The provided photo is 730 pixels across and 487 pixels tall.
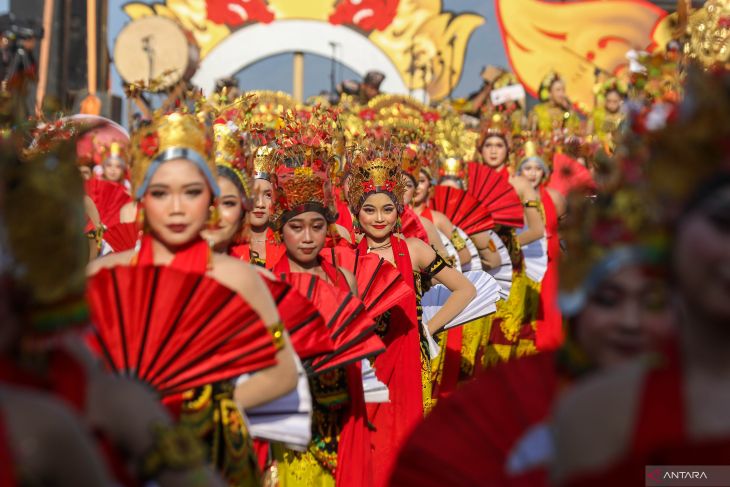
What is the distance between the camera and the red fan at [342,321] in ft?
21.5

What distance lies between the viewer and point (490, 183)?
1370cm

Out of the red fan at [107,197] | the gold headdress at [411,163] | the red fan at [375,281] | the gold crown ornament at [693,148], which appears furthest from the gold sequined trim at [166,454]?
the red fan at [107,197]

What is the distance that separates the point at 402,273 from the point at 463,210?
3815 mm

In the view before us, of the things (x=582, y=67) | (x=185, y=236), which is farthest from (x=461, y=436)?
(x=582, y=67)

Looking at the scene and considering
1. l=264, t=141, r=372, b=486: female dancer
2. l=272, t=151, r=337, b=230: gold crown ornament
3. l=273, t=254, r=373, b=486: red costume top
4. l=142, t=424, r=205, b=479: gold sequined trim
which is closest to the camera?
l=142, t=424, r=205, b=479: gold sequined trim

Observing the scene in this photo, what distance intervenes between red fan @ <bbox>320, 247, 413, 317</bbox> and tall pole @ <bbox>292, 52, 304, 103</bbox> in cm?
2872

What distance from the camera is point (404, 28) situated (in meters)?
40.9

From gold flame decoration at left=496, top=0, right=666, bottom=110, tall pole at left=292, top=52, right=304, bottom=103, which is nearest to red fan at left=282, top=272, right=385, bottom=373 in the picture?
tall pole at left=292, top=52, right=304, bottom=103

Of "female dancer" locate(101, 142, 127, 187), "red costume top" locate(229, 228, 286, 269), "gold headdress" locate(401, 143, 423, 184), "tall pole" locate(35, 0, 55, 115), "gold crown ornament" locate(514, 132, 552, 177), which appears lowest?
"red costume top" locate(229, 228, 286, 269)

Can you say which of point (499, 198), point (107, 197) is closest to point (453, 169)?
point (499, 198)

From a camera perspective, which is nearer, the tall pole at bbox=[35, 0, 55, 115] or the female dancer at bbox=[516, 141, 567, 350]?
the female dancer at bbox=[516, 141, 567, 350]

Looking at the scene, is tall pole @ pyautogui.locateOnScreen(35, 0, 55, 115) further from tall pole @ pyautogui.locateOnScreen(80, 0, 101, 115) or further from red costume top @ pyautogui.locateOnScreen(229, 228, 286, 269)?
red costume top @ pyautogui.locateOnScreen(229, 228, 286, 269)

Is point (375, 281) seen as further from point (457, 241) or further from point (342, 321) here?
point (457, 241)

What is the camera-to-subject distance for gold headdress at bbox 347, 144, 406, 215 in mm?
9531
